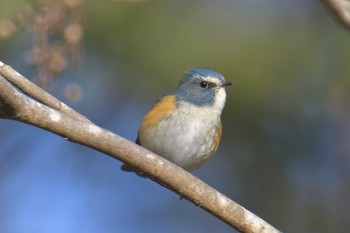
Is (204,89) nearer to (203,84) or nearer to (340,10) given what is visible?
(203,84)

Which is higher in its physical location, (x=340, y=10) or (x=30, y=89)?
(x=340, y=10)

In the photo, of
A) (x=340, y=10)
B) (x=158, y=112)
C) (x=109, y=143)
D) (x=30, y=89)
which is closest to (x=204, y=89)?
(x=158, y=112)

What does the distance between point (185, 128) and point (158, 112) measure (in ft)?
0.71

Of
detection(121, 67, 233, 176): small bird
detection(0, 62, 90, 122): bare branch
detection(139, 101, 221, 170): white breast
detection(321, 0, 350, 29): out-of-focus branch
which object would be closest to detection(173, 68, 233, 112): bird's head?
detection(121, 67, 233, 176): small bird

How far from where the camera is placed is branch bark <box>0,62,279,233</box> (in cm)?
361

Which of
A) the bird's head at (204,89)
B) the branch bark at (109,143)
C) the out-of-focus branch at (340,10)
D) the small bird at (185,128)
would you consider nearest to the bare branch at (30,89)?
the branch bark at (109,143)

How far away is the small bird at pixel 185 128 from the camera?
5008 millimetres

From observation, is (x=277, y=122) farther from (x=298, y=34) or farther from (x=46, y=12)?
(x=46, y=12)

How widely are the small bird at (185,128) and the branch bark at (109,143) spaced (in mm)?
891

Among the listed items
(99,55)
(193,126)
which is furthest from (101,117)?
(193,126)

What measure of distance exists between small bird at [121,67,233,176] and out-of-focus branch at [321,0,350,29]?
171 centimetres

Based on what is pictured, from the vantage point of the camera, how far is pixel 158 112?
201 inches

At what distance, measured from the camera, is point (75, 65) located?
457 centimetres

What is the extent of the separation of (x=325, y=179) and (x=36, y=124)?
4.35 m
